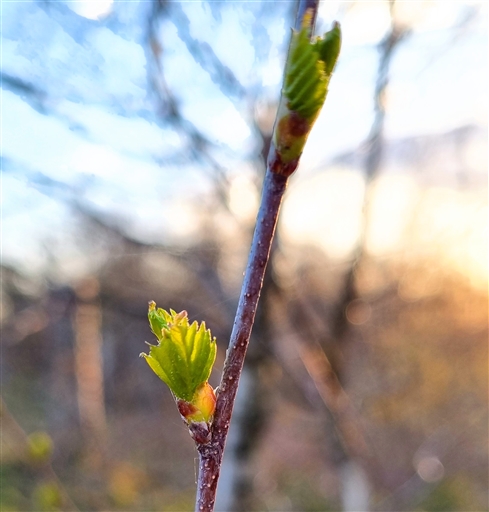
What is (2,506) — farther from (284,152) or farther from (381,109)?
(284,152)

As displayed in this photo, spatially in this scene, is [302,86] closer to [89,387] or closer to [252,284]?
[252,284]

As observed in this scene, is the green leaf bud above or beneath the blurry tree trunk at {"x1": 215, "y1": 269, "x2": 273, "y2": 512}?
above

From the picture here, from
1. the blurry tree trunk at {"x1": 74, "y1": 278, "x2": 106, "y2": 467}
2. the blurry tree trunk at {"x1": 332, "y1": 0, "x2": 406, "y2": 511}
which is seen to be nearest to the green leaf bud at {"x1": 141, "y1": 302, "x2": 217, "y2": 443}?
the blurry tree trunk at {"x1": 332, "y1": 0, "x2": 406, "y2": 511}

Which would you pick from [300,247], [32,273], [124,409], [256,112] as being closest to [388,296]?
[300,247]

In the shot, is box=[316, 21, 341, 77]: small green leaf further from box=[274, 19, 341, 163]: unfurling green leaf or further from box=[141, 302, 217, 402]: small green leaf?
box=[141, 302, 217, 402]: small green leaf

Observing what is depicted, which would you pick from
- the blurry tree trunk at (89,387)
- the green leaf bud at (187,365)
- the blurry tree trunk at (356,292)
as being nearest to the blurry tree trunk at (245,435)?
the blurry tree trunk at (356,292)

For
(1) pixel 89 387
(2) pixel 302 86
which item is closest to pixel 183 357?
(2) pixel 302 86
